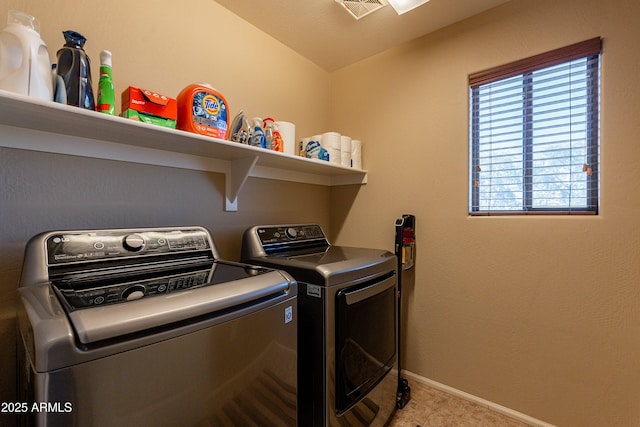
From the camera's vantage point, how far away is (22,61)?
2.87 feet

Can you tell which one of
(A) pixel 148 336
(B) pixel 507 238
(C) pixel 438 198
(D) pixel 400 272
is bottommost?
(D) pixel 400 272

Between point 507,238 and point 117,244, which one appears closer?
point 117,244

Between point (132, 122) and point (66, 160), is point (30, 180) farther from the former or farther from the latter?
point (132, 122)

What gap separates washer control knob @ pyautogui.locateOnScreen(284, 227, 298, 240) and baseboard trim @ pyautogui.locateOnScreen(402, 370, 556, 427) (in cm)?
129

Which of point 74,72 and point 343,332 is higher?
point 74,72

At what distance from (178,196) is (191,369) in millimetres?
996

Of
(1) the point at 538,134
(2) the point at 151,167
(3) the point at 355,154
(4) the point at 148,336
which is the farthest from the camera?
(3) the point at 355,154

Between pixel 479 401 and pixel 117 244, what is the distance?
83.9 inches

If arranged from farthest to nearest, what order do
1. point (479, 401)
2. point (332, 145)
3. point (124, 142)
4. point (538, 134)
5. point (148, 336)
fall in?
1. point (332, 145)
2. point (479, 401)
3. point (538, 134)
4. point (124, 142)
5. point (148, 336)

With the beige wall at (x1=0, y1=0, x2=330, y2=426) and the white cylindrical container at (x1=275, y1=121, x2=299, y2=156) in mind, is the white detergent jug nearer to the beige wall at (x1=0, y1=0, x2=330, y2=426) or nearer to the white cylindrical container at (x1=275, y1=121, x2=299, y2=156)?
the beige wall at (x1=0, y1=0, x2=330, y2=426)

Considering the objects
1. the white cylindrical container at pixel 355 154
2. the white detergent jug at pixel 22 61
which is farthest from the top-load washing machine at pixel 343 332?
the white detergent jug at pixel 22 61

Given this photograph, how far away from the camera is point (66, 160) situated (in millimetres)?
1162

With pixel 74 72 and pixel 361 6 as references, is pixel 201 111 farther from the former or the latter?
pixel 361 6

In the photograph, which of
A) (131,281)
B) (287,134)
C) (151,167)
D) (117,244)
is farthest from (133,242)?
(287,134)
